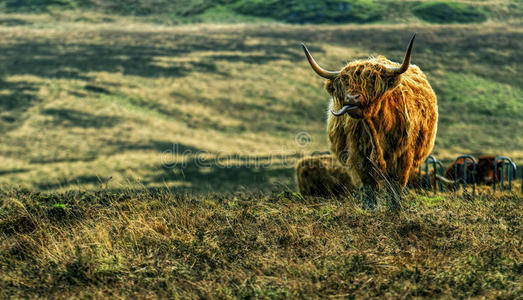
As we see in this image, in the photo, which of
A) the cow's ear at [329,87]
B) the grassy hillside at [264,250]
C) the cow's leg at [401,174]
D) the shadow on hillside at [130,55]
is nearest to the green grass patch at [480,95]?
the shadow on hillside at [130,55]

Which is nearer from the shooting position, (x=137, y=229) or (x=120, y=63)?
(x=137, y=229)

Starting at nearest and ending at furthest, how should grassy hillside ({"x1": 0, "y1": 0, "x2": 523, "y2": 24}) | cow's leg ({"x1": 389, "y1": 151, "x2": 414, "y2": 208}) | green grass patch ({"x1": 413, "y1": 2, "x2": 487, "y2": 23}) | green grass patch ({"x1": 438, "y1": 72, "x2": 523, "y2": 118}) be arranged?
1. cow's leg ({"x1": 389, "y1": 151, "x2": 414, "y2": 208})
2. green grass patch ({"x1": 438, "y1": 72, "x2": 523, "y2": 118})
3. green grass patch ({"x1": 413, "y1": 2, "x2": 487, "y2": 23})
4. grassy hillside ({"x1": 0, "y1": 0, "x2": 523, "y2": 24})

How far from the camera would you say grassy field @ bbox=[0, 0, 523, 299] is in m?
4.24

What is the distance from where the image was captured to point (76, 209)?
619 cm

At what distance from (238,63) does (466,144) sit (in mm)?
20112

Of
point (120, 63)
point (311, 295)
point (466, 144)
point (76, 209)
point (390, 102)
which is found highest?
point (390, 102)

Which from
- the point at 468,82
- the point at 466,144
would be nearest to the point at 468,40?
the point at 468,82

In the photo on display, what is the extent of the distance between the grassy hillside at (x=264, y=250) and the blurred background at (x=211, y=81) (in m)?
13.7

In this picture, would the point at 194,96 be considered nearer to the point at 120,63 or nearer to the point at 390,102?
the point at 120,63

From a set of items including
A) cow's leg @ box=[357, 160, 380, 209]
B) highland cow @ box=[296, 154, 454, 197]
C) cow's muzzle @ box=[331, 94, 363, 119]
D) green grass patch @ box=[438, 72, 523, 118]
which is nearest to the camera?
cow's muzzle @ box=[331, 94, 363, 119]

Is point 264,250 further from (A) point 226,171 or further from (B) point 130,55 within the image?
(B) point 130,55

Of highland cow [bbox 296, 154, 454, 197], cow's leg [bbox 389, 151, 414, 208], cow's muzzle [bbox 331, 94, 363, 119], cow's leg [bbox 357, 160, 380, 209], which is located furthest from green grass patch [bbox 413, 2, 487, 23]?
cow's muzzle [bbox 331, 94, 363, 119]

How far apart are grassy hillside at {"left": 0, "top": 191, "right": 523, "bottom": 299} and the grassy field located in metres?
0.02

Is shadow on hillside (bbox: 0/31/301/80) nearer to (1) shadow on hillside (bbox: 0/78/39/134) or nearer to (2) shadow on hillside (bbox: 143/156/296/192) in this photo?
(1) shadow on hillside (bbox: 0/78/39/134)
